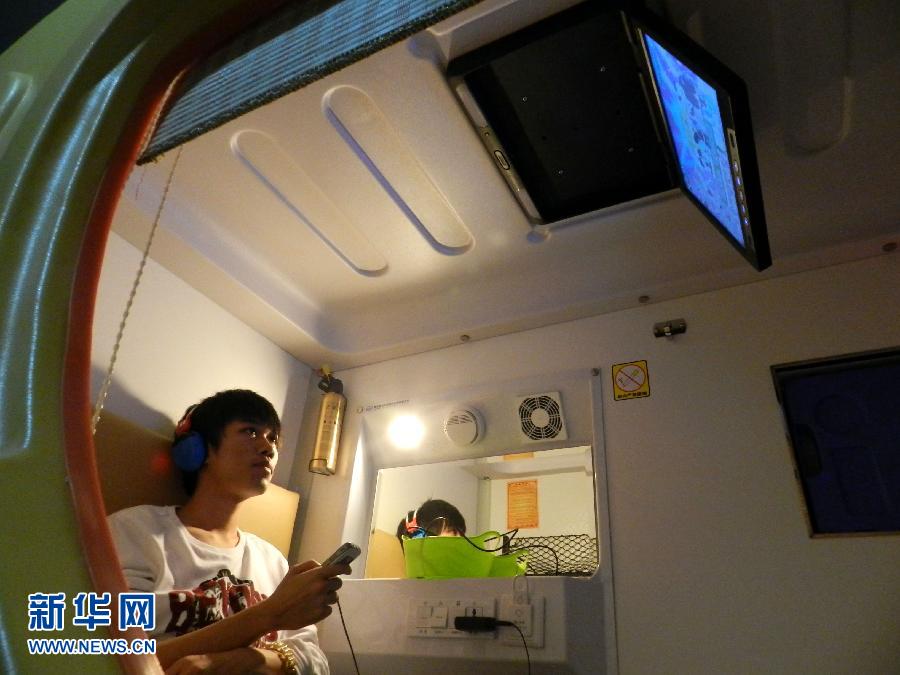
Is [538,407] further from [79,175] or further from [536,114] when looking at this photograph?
[79,175]

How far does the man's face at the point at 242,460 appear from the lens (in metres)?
1.41

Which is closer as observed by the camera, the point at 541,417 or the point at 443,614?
the point at 443,614

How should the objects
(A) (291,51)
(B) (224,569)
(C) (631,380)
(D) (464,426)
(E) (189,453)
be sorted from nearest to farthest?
(A) (291,51), (B) (224,569), (E) (189,453), (C) (631,380), (D) (464,426)

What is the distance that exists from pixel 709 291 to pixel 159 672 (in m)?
1.66

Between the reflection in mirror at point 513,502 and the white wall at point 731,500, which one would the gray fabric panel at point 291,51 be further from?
the reflection in mirror at point 513,502

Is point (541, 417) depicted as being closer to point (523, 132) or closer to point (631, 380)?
point (631, 380)

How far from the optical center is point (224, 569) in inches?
50.1

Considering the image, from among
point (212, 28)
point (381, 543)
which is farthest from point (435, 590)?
point (212, 28)

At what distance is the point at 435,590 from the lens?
1506 mm

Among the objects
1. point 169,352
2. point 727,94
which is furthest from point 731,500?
point 169,352

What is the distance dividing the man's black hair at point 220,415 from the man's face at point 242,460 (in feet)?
0.06

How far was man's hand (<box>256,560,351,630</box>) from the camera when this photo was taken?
1046 mm

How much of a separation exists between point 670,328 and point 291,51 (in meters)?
1.34

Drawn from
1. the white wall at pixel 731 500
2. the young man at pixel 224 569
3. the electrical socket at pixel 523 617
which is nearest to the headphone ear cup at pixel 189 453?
the young man at pixel 224 569
